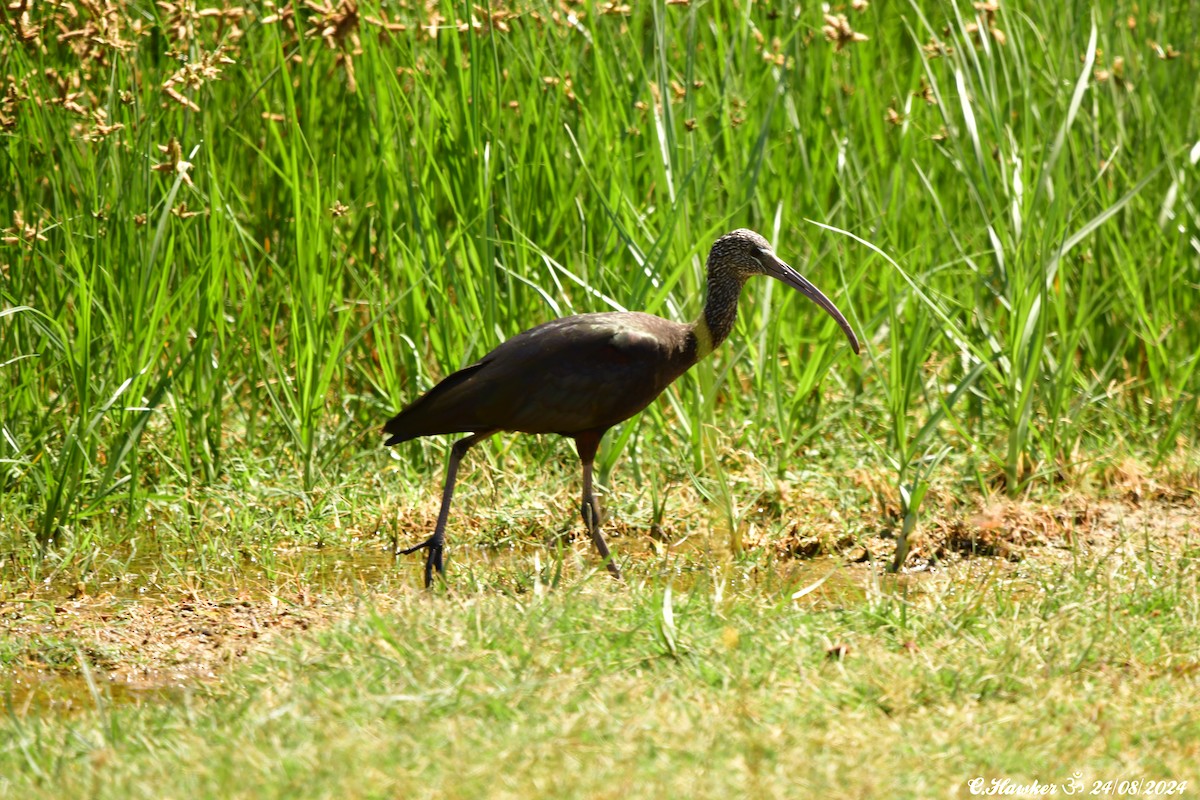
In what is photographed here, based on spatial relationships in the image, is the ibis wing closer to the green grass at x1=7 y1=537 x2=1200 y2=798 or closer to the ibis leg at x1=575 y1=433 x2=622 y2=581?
the ibis leg at x1=575 y1=433 x2=622 y2=581

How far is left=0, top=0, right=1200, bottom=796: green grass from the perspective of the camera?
3783 millimetres

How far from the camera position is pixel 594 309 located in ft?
18.5

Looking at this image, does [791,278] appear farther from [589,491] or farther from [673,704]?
[673,704]

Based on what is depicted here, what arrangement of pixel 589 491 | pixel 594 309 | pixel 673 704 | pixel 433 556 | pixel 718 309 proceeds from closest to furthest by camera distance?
1. pixel 673 704
2. pixel 433 556
3. pixel 589 491
4. pixel 718 309
5. pixel 594 309

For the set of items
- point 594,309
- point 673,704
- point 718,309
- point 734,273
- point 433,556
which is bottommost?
point 433,556

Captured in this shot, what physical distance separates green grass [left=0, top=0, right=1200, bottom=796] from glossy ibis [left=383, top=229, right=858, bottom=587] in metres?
0.38

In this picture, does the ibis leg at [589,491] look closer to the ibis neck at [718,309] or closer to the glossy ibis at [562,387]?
the glossy ibis at [562,387]

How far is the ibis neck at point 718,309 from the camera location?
509 centimetres

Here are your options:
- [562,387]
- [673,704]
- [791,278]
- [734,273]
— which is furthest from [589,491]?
[673,704]

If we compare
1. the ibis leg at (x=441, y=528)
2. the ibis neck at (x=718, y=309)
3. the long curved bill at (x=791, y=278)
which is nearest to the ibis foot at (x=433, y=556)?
the ibis leg at (x=441, y=528)

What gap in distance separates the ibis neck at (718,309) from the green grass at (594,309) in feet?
0.52

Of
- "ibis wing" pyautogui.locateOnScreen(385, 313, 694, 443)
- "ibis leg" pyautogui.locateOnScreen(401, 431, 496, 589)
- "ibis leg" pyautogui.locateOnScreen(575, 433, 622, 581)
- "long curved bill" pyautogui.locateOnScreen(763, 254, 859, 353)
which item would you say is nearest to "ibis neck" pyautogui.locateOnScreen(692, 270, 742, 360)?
"long curved bill" pyautogui.locateOnScreen(763, 254, 859, 353)

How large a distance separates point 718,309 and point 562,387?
0.76 m

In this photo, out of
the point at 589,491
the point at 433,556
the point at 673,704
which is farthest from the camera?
the point at 589,491
